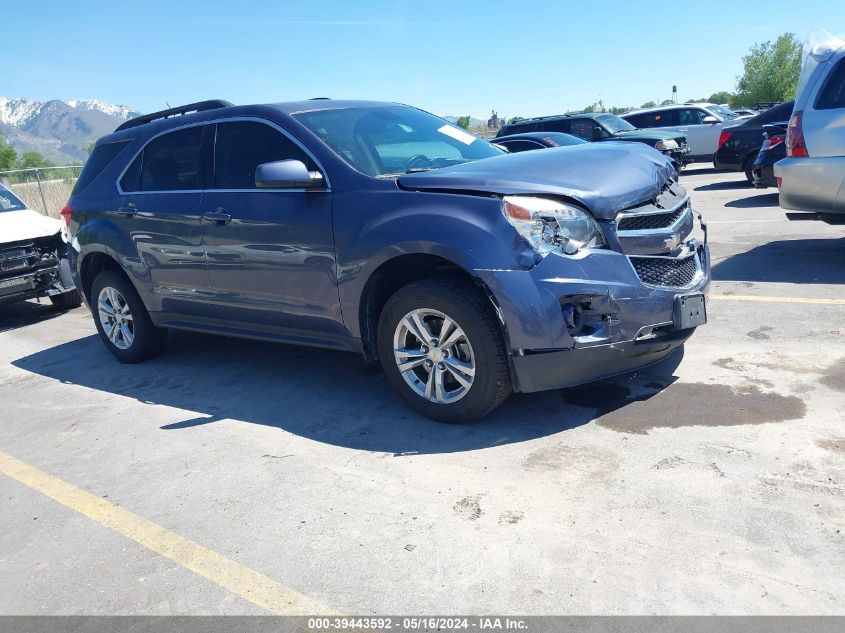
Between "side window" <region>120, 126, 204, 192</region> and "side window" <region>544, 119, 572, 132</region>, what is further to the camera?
"side window" <region>544, 119, 572, 132</region>

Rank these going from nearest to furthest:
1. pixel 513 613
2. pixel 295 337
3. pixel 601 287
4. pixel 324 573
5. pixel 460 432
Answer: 1. pixel 513 613
2. pixel 324 573
3. pixel 601 287
4. pixel 460 432
5. pixel 295 337

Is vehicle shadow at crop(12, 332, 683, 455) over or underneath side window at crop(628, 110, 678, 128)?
underneath

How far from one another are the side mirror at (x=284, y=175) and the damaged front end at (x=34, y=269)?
17.5 feet

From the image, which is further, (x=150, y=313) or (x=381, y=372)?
(x=150, y=313)

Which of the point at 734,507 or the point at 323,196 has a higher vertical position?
the point at 323,196

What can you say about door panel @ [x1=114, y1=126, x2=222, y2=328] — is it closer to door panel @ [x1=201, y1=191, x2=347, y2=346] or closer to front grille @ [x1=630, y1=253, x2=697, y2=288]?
door panel @ [x1=201, y1=191, x2=347, y2=346]

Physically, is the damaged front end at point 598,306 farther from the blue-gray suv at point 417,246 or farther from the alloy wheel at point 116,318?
the alloy wheel at point 116,318

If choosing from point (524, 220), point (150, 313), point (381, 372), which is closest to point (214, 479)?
point (381, 372)

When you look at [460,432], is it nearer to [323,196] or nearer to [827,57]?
[323,196]

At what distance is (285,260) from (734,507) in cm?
297

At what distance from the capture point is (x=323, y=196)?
4.52 meters

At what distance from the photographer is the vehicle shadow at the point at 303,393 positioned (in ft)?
13.6

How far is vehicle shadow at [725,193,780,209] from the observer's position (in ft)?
37.6

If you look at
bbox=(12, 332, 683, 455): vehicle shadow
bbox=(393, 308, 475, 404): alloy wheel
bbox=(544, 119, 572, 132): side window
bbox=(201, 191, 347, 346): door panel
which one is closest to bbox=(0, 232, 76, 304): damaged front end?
bbox=(12, 332, 683, 455): vehicle shadow
